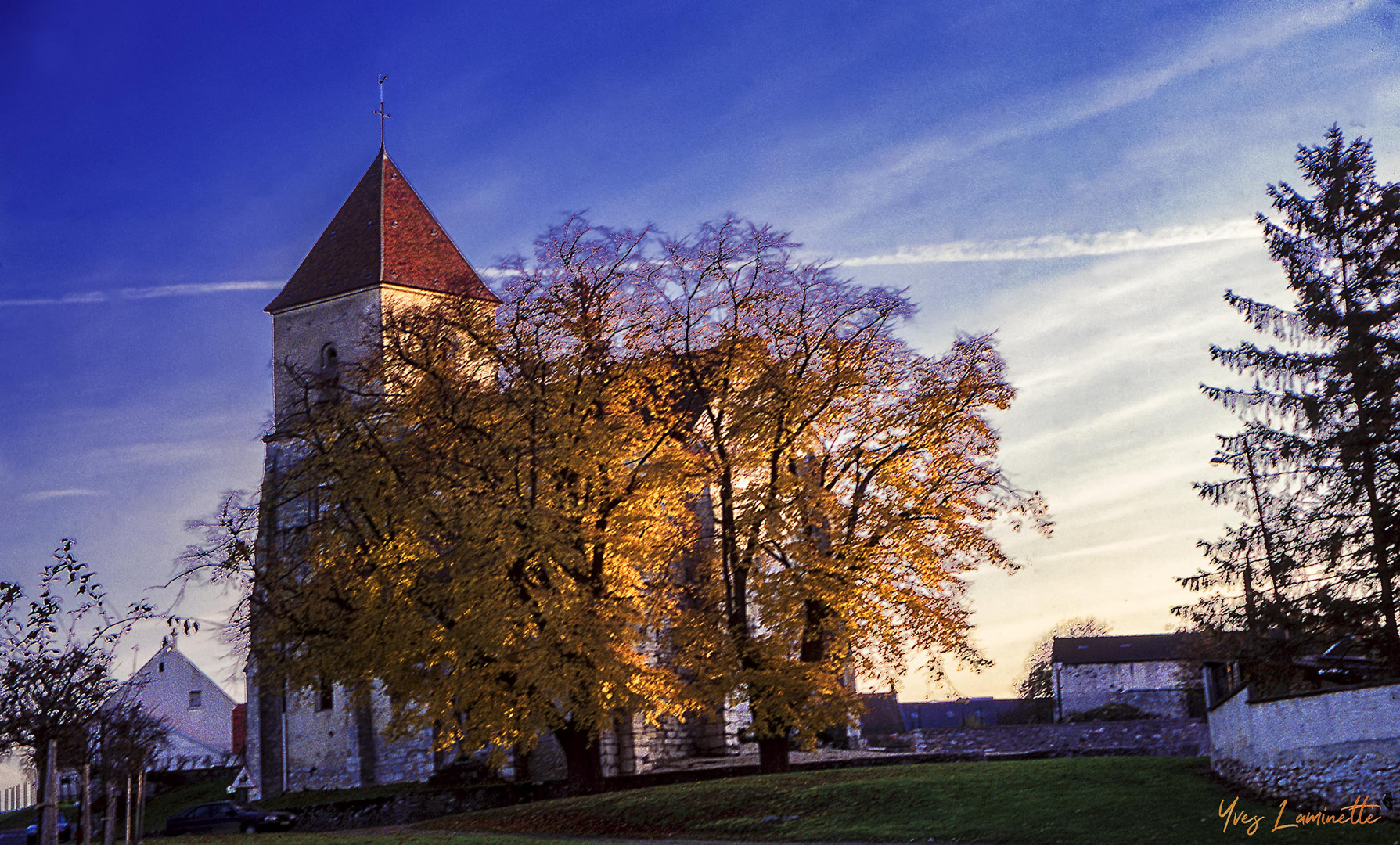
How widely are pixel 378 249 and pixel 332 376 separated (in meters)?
6.29

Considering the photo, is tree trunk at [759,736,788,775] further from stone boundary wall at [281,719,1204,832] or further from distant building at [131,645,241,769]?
distant building at [131,645,241,769]

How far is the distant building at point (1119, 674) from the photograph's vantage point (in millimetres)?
55281

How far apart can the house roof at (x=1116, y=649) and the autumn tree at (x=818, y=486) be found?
3371 centimetres

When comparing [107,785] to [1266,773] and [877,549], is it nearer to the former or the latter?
[877,549]

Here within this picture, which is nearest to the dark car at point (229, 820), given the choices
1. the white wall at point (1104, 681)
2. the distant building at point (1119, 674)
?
the distant building at point (1119, 674)

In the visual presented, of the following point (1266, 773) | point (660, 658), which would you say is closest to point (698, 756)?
point (660, 658)

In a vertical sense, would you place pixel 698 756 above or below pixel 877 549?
below

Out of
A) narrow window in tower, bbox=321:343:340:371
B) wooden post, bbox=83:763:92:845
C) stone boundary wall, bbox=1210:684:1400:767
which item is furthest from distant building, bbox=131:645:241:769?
stone boundary wall, bbox=1210:684:1400:767

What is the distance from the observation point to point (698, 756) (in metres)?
37.1

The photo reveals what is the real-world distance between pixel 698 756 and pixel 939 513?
1438 centimetres

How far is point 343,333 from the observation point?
4028 cm

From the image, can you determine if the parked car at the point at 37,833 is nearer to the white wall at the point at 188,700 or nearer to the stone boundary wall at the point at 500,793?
the stone boundary wall at the point at 500,793

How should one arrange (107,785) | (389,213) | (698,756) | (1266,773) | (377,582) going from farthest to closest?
(389,213) < (698,756) < (377,582) < (107,785) < (1266,773)

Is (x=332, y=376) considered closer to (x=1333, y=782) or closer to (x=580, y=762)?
(x=580, y=762)
